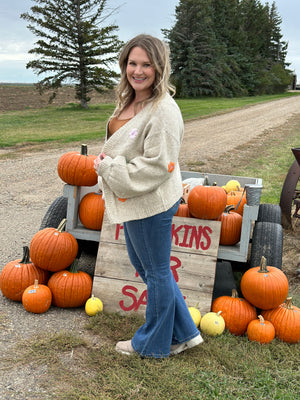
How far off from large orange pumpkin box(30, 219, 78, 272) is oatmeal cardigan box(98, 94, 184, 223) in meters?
1.28

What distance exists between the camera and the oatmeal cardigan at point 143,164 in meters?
2.43

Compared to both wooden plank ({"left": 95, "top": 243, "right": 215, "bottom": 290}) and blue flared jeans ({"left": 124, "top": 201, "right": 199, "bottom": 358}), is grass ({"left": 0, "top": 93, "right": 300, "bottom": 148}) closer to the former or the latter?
wooden plank ({"left": 95, "top": 243, "right": 215, "bottom": 290})

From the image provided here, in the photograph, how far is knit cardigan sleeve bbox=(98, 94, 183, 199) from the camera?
7.95 ft

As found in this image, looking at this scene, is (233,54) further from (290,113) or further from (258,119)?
(258,119)

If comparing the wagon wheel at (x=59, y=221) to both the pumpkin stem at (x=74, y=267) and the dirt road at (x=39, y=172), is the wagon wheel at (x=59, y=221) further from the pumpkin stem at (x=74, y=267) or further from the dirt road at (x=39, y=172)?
the dirt road at (x=39, y=172)

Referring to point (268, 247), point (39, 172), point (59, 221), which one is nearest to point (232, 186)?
point (268, 247)

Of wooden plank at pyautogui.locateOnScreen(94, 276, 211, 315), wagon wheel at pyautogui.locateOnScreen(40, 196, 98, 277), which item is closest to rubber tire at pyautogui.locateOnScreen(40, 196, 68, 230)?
wagon wheel at pyautogui.locateOnScreen(40, 196, 98, 277)

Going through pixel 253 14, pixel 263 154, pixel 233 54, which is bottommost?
pixel 263 154

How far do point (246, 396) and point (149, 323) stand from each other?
74 cm

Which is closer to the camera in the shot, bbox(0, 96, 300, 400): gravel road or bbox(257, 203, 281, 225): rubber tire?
bbox(0, 96, 300, 400): gravel road

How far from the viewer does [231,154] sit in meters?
12.5

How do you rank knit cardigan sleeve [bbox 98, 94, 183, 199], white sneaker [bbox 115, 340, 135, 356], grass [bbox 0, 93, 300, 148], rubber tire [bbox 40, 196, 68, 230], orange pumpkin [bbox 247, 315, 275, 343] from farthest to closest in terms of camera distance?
grass [bbox 0, 93, 300, 148] < rubber tire [bbox 40, 196, 68, 230] < orange pumpkin [bbox 247, 315, 275, 343] < white sneaker [bbox 115, 340, 135, 356] < knit cardigan sleeve [bbox 98, 94, 183, 199]

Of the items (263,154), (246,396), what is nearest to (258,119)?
(263,154)

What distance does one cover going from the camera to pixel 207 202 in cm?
373
